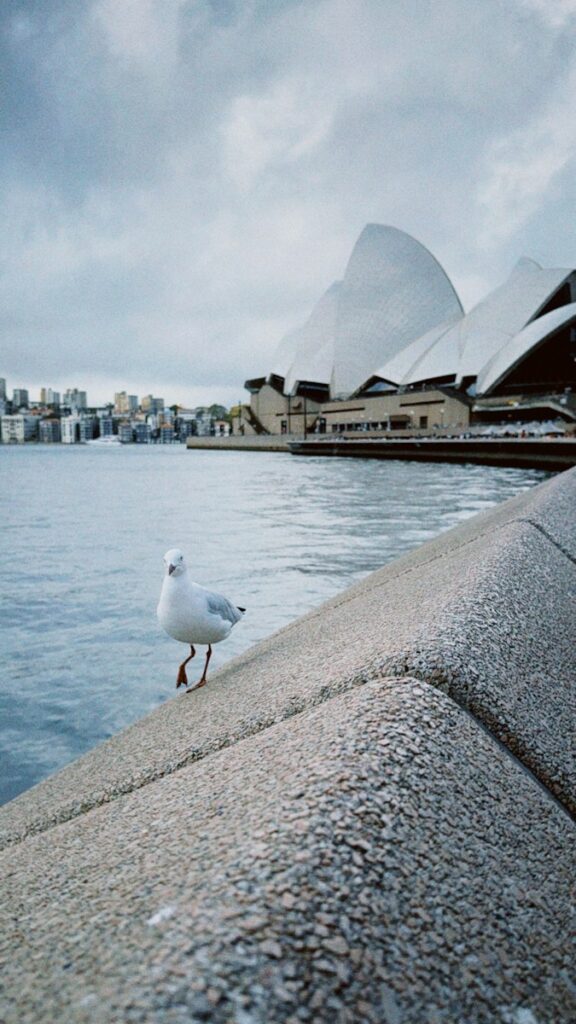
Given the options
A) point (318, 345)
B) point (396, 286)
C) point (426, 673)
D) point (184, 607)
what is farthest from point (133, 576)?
point (318, 345)

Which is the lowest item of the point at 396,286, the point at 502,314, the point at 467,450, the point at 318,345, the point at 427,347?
the point at 467,450

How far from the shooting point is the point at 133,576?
6.93 meters

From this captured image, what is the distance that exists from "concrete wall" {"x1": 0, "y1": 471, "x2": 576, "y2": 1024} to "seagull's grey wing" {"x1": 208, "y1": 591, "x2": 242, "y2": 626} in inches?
39.4

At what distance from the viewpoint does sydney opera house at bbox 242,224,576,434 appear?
138ft

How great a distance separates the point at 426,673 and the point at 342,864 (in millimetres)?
524

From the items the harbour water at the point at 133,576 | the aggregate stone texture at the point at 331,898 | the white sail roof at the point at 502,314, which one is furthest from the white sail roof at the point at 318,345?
the aggregate stone texture at the point at 331,898

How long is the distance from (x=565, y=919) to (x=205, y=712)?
1262 millimetres

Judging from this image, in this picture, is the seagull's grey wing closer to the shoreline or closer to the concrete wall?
the concrete wall

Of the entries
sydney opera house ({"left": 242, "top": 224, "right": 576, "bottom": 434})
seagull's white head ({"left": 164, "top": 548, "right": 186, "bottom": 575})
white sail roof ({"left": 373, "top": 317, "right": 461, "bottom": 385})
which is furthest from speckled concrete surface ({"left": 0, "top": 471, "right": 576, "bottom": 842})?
white sail roof ({"left": 373, "top": 317, "right": 461, "bottom": 385})

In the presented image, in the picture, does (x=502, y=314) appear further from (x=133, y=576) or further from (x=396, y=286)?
(x=133, y=576)

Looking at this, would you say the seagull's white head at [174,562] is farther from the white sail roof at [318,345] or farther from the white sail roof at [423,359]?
the white sail roof at [318,345]

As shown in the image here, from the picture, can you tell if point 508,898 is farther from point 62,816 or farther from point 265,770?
point 62,816

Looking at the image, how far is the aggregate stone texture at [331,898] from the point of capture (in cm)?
60

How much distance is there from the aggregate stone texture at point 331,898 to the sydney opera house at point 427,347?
137 feet
